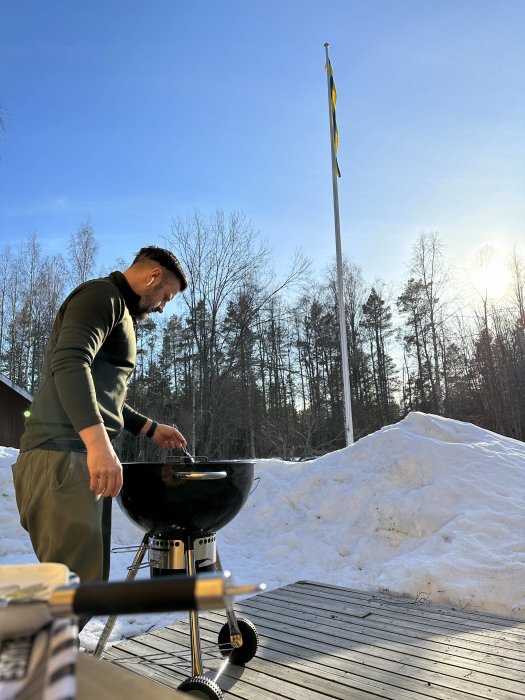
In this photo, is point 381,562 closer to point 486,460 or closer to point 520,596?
point 520,596

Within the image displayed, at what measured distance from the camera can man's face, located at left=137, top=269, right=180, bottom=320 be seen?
90.0 inches

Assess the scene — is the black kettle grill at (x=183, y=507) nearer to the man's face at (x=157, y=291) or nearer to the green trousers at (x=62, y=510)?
the green trousers at (x=62, y=510)

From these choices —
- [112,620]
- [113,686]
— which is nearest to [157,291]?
[112,620]

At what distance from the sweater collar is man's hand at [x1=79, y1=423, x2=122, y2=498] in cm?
75

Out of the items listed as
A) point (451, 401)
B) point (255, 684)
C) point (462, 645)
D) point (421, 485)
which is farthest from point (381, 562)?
point (451, 401)

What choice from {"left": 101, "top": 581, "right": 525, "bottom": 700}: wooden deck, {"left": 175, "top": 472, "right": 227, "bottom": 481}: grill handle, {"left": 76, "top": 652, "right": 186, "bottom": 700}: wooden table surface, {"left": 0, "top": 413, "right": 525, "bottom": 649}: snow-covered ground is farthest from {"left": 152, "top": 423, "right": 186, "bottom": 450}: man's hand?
{"left": 76, "top": 652, "right": 186, "bottom": 700}: wooden table surface

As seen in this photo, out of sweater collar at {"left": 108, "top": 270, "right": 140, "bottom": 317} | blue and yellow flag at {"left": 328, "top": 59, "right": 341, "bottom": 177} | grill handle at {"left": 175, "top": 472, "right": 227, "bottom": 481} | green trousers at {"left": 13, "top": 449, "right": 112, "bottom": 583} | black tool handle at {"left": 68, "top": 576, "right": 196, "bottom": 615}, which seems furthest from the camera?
blue and yellow flag at {"left": 328, "top": 59, "right": 341, "bottom": 177}

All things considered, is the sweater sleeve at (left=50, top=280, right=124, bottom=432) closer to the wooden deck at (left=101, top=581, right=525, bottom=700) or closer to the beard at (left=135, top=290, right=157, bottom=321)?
the beard at (left=135, top=290, right=157, bottom=321)

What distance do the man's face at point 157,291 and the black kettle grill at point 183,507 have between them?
714 millimetres

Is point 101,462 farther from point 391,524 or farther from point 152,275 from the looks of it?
point 391,524

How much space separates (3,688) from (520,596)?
14.3ft

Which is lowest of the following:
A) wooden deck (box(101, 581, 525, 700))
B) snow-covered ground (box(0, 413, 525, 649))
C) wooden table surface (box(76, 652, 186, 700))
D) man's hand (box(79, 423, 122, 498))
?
wooden deck (box(101, 581, 525, 700))

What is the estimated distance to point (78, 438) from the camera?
6.39 feet

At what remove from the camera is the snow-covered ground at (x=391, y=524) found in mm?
4145
